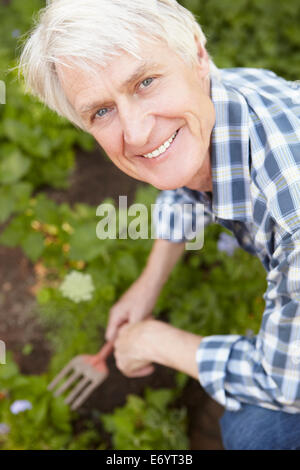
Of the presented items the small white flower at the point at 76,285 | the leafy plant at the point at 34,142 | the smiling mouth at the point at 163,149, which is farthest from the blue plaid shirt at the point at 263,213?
the leafy plant at the point at 34,142

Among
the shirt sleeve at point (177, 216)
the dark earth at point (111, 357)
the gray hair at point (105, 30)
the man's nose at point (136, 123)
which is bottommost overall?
the dark earth at point (111, 357)

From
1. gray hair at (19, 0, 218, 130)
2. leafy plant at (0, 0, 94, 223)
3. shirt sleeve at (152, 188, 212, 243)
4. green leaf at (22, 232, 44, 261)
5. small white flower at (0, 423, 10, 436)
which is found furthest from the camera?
leafy plant at (0, 0, 94, 223)

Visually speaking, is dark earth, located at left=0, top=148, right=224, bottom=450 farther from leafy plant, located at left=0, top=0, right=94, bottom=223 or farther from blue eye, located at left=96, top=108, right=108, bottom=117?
blue eye, located at left=96, top=108, right=108, bottom=117

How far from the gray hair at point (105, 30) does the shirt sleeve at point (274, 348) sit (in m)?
0.41

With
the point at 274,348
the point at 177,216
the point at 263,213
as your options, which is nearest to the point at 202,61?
the point at 263,213

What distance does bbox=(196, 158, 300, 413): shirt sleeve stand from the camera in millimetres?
987

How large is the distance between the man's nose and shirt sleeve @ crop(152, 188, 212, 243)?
20.5 inches

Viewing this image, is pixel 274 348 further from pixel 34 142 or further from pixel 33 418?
pixel 34 142

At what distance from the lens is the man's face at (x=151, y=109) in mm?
953

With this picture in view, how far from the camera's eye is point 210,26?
8.81 ft

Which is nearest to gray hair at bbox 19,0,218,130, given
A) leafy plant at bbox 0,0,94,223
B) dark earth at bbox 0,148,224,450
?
dark earth at bbox 0,148,224,450

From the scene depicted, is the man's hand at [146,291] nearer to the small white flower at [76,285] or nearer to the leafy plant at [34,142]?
the small white flower at [76,285]

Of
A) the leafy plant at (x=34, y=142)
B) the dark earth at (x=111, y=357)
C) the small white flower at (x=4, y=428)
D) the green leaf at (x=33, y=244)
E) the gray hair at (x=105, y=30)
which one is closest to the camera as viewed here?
the gray hair at (x=105, y=30)
